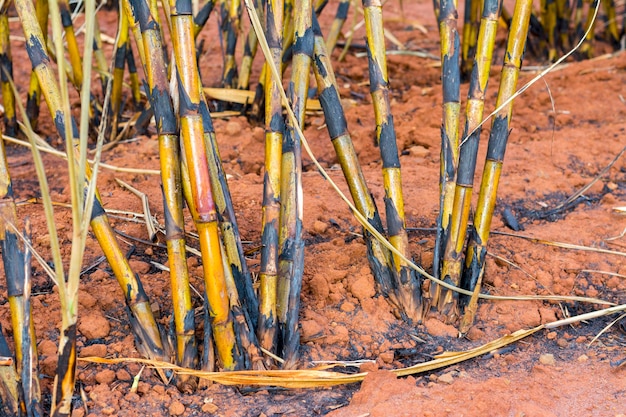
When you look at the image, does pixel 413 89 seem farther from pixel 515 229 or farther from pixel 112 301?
pixel 112 301

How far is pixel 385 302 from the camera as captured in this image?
4.39 ft

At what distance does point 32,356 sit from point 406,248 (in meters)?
0.66

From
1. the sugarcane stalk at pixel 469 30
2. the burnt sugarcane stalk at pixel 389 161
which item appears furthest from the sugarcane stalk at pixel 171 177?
the sugarcane stalk at pixel 469 30

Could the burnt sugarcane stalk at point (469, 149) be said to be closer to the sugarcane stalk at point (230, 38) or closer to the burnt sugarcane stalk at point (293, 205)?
the burnt sugarcane stalk at point (293, 205)

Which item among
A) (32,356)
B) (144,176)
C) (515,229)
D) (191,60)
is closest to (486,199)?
(515,229)

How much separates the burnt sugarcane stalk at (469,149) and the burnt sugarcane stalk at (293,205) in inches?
11.4

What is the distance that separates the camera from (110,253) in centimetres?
112

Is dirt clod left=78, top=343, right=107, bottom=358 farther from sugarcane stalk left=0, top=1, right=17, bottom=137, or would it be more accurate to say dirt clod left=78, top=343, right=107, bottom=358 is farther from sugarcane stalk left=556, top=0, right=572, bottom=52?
sugarcane stalk left=556, top=0, right=572, bottom=52

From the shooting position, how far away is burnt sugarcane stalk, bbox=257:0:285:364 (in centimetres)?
115

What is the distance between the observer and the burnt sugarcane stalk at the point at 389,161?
4.06 feet

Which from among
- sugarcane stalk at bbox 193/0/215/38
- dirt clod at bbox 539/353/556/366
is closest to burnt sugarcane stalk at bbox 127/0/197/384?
dirt clod at bbox 539/353/556/366

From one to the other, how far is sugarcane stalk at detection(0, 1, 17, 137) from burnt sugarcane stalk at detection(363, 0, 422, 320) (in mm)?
1123

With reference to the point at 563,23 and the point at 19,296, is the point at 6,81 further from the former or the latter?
the point at 563,23

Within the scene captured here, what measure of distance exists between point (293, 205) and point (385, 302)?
11.4 inches
